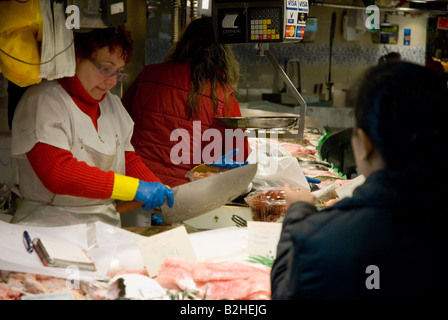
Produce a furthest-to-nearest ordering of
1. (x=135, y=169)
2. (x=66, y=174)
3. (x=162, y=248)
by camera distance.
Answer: (x=135, y=169) < (x=66, y=174) < (x=162, y=248)

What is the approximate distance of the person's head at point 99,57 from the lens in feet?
8.87

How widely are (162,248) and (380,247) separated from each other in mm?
981

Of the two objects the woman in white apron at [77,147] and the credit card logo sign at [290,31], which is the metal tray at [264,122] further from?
the woman in white apron at [77,147]

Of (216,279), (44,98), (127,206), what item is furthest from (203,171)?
(216,279)

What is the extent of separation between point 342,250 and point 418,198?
0.72ft

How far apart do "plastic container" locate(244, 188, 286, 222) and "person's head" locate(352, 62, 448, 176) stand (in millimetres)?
1229

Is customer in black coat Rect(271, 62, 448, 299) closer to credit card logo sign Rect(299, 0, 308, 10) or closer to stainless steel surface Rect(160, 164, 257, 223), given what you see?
stainless steel surface Rect(160, 164, 257, 223)

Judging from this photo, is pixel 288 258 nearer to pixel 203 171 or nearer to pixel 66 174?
pixel 66 174

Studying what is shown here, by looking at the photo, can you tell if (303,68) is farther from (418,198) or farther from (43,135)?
(418,198)

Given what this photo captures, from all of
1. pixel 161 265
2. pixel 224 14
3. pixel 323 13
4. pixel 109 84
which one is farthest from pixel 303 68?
pixel 161 265

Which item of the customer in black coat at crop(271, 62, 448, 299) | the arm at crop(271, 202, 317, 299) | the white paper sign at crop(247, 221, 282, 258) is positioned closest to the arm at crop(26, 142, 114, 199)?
the white paper sign at crop(247, 221, 282, 258)

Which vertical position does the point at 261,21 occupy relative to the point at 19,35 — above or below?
above

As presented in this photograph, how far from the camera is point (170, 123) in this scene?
12.5 ft

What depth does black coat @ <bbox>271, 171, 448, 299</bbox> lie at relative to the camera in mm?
1367
